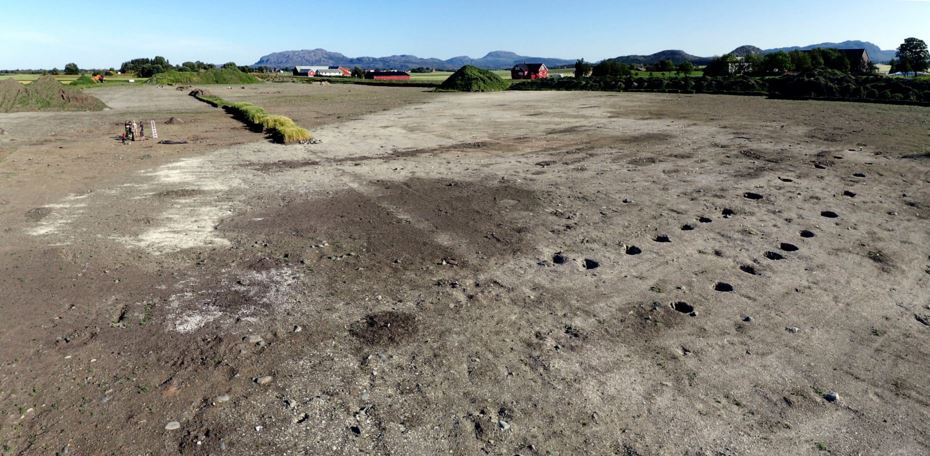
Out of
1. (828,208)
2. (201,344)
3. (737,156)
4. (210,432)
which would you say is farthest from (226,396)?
(737,156)

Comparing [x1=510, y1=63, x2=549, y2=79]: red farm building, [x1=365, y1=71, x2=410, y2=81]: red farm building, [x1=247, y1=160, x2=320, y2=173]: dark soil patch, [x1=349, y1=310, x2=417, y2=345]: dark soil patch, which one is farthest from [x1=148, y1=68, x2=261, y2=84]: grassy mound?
[x1=349, y1=310, x2=417, y2=345]: dark soil patch

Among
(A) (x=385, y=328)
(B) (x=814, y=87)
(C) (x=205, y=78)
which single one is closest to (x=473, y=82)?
(B) (x=814, y=87)

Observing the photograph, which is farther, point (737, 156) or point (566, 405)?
point (737, 156)

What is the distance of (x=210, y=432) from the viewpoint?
12.8 feet

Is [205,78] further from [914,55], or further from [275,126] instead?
[914,55]

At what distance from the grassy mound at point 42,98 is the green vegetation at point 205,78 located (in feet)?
156

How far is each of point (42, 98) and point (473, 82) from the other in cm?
3810

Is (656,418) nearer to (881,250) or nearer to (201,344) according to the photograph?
(201,344)

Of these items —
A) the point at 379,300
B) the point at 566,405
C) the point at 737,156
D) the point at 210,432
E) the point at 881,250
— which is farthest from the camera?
the point at 737,156

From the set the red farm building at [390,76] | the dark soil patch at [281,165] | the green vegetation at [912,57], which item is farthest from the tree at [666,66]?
the dark soil patch at [281,165]

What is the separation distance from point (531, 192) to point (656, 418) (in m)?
7.27

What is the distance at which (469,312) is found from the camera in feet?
19.1

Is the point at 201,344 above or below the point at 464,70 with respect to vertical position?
below

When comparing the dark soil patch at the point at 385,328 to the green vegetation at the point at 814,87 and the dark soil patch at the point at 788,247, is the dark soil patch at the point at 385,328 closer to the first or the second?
the dark soil patch at the point at 788,247
